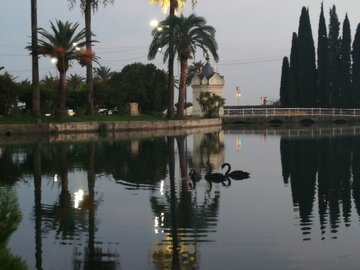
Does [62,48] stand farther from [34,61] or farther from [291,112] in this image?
[291,112]

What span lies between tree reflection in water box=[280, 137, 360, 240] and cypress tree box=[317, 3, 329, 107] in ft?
161

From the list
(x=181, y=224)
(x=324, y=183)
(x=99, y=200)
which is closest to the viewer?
(x=181, y=224)

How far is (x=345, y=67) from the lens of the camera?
78.2 meters

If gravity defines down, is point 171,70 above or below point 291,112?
above

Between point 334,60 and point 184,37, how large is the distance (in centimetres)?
3361

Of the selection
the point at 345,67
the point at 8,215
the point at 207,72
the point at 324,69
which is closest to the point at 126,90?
the point at 207,72

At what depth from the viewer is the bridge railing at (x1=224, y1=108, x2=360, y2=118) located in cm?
7094

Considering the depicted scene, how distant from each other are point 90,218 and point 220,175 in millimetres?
6393

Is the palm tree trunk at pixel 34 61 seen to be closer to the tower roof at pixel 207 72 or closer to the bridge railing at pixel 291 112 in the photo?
the bridge railing at pixel 291 112

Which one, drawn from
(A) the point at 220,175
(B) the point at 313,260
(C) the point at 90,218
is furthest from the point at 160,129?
(B) the point at 313,260

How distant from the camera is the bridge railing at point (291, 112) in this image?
7094cm

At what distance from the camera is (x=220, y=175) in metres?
17.4

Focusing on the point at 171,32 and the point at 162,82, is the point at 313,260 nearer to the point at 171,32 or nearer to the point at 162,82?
the point at 171,32

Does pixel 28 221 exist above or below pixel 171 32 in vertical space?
below
